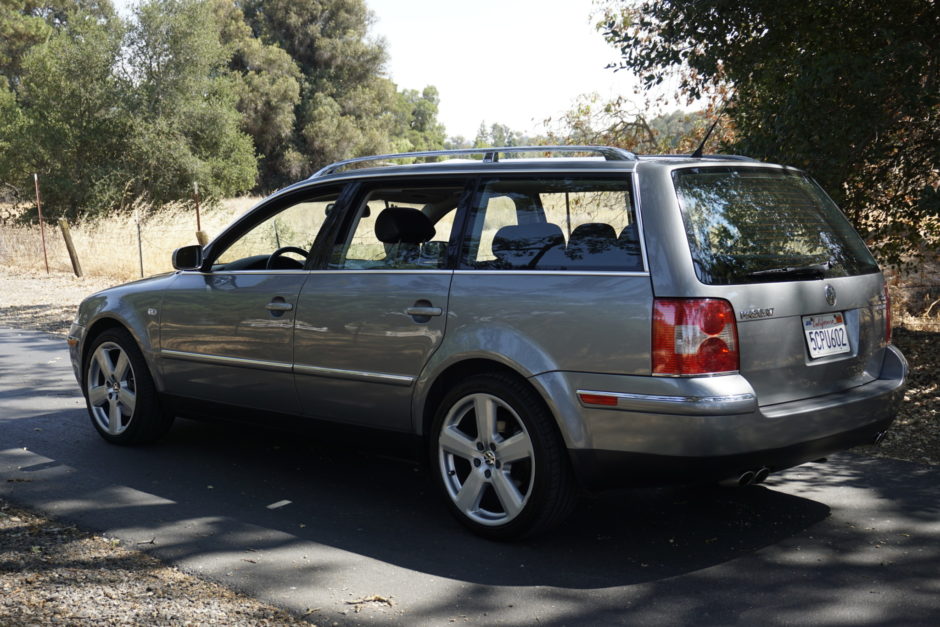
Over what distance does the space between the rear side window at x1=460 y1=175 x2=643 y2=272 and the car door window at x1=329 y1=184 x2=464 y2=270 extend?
7.9 inches

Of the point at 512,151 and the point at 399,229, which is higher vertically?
the point at 512,151

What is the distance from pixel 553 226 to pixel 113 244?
18.9 meters

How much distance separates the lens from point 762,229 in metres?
4.29

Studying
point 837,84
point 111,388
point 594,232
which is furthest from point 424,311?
point 837,84

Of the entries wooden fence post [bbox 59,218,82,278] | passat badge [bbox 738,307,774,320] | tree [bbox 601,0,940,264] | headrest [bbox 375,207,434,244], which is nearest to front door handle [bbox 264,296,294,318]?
headrest [bbox 375,207,434,244]

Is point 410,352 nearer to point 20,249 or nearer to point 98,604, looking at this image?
point 98,604

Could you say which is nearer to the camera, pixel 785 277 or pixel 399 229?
pixel 785 277

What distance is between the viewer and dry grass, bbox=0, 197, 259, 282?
20594 mm

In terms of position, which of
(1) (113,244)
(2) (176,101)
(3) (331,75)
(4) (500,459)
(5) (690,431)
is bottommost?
(4) (500,459)

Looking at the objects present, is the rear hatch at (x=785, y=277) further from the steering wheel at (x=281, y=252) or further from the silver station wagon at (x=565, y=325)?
the steering wheel at (x=281, y=252)

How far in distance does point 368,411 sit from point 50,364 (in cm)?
602

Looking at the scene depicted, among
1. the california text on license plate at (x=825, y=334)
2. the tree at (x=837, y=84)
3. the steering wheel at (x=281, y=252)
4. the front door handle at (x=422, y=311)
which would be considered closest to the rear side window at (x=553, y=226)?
the front door handle at (x=422, y=311)

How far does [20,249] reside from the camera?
23922mm

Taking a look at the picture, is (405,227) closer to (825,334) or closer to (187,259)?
(187,259)
